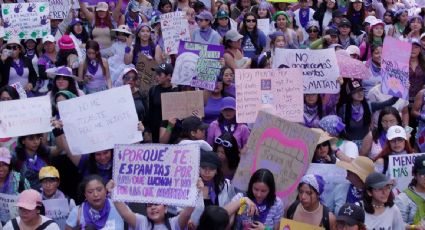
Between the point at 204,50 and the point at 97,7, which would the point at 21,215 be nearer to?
the point at 204,50

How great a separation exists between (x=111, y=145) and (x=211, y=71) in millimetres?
2553

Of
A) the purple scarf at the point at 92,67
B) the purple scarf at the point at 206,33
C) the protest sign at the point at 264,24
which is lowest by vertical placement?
the purple scarf at the point at 92,67

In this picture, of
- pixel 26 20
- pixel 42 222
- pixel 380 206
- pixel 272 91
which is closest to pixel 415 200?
pixel 380 206

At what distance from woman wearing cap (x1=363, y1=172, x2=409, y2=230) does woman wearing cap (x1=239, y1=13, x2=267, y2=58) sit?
6152mm

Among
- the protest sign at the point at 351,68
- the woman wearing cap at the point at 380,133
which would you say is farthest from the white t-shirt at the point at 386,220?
the protest sign at the point at 351,68

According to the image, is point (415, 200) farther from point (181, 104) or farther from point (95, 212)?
point (181, 104)

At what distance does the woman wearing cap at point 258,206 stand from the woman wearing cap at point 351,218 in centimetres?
67

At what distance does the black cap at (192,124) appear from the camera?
370 inches

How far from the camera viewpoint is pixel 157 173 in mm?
7531

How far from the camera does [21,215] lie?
7.56m

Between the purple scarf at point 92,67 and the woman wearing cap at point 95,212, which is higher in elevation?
the purple scarf at point 92,67

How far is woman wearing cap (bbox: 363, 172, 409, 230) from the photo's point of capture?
24.7ft

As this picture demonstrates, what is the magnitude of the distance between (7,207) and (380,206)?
3.33 m

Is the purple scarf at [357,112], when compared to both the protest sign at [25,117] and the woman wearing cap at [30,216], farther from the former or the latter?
the woman wearing cap at [30,216]
